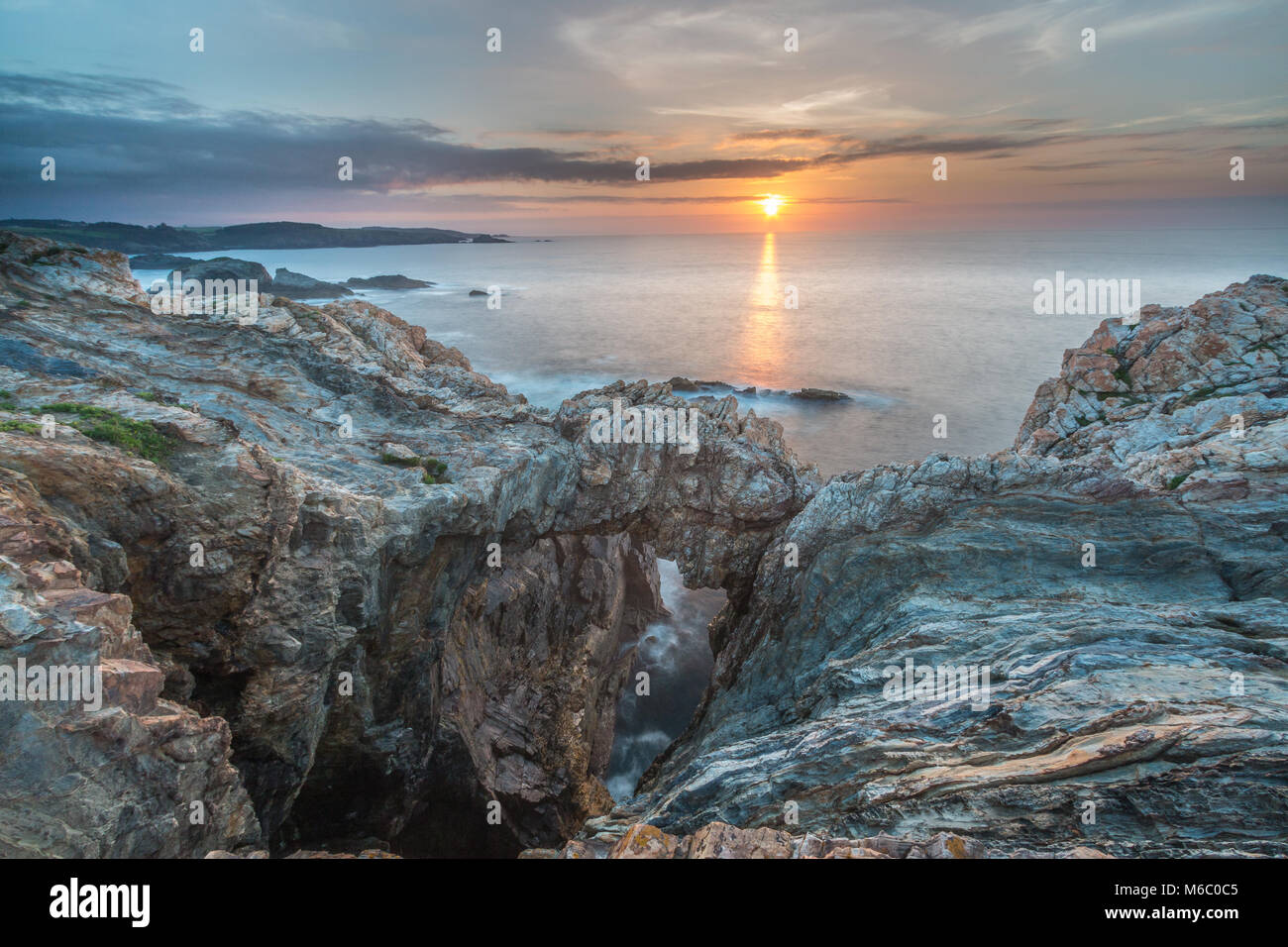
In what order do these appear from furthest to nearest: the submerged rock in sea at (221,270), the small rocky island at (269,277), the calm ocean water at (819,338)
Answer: the small rocky island at (269,277)
the submerged rock in sea at (221,270)
the calm ocean water at (819,338)

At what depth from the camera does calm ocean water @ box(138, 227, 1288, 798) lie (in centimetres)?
4869

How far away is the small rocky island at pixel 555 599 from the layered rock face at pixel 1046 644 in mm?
91

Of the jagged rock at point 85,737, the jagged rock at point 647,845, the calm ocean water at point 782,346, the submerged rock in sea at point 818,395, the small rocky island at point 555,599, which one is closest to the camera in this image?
the jagged rock at point 85,737

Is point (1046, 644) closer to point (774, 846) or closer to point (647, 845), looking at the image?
point (774, 846)

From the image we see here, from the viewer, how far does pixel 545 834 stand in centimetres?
2720

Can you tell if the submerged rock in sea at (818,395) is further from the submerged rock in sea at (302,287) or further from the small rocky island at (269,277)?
the submerged rock in sea at (302,287)

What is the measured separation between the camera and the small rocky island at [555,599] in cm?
1123

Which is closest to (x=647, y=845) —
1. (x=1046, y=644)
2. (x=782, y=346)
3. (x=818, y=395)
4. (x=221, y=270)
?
(x=1046, y=644)

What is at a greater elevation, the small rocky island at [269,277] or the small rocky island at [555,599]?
the small rocky island at [269,277]

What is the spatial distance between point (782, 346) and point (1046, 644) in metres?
79.2

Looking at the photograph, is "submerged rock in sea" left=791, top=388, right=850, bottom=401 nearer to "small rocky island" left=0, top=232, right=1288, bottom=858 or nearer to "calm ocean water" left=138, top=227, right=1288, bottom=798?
"calm ocean water" left=138, top=227, right=1288, bottom=798

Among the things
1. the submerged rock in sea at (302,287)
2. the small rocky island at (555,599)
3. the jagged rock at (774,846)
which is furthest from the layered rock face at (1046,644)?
the submerged rock in sea at (302,287)

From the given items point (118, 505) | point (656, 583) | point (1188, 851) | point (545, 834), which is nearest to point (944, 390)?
point (656, 583)

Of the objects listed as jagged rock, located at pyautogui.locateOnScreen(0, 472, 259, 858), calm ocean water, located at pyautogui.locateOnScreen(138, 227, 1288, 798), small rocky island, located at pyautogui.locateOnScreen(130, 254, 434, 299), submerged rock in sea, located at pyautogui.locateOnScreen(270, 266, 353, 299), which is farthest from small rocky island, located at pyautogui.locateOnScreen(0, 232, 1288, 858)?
submerged rock in sea, located at pyautogui.locateOnScreen(270, 266, 353, 299)
